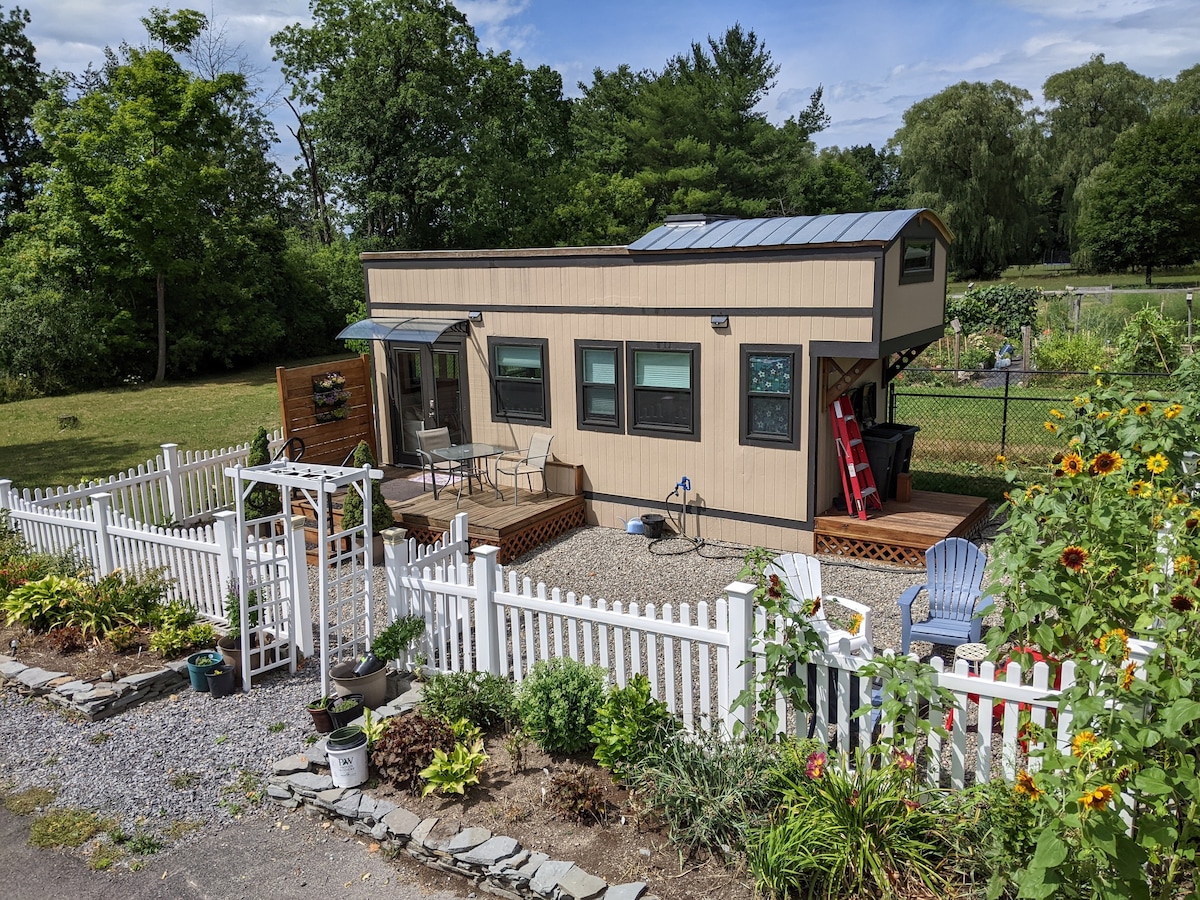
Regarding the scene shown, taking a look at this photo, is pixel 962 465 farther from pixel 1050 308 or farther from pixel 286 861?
pixel 1050 308

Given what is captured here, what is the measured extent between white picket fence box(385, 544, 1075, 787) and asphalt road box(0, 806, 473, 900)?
1.54 m

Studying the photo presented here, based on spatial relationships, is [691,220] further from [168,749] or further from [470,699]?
[168,749]

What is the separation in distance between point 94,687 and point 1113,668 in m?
6.56

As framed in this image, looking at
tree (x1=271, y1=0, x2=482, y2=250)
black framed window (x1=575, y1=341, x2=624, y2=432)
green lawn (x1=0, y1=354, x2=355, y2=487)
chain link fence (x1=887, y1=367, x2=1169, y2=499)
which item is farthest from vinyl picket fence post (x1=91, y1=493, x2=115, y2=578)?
tree (x1=271, y1=0, x2=482, y2=250)

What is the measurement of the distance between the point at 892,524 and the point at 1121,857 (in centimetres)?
651

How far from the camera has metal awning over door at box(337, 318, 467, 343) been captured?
1132cm

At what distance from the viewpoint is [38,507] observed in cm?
858

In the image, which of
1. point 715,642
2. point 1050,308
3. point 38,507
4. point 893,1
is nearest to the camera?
point 715,642

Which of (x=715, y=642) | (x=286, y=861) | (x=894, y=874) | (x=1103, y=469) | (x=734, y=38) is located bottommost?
(x=286, y=861)

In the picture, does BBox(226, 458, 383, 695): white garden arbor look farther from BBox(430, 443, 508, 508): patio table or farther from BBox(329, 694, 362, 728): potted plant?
BBox(430, 443, 508, 508): patio table

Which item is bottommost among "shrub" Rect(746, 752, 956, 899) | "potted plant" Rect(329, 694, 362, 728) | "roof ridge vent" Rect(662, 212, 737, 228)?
"potted plant" Rect(329, 694, 362, 728)

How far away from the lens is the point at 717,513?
1007 centimetres

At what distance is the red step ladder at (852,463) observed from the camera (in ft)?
30.8

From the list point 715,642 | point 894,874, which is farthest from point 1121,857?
point 715,642
